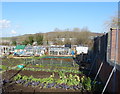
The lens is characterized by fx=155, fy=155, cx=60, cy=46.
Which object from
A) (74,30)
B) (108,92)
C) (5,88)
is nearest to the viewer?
(108,92)

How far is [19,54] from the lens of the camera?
1024 inches

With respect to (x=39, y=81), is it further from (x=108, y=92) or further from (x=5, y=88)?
(x=108, y=92)

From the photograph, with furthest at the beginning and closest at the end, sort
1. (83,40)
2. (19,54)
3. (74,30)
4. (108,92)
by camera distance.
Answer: (74,30)
(83,40)
(19,54)
(108,92)

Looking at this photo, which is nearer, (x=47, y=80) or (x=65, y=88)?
(x=65, y=88)

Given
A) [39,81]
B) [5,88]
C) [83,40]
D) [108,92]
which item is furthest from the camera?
[83,40]

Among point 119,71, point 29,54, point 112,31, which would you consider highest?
point 112,31

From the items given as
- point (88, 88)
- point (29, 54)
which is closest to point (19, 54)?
point (29, 54)

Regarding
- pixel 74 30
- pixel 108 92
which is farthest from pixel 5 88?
pixel 74 30

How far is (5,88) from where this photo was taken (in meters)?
6.86

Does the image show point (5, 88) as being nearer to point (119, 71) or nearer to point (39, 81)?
point (39, 81)

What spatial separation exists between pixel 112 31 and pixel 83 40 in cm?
4782

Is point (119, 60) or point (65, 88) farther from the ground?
point (119, 60)

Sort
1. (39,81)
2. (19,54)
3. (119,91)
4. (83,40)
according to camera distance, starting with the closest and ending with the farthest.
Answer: (119,91) → (39,81) → (19,54) → (83,40)

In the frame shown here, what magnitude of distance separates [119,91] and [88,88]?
7.01 ft
